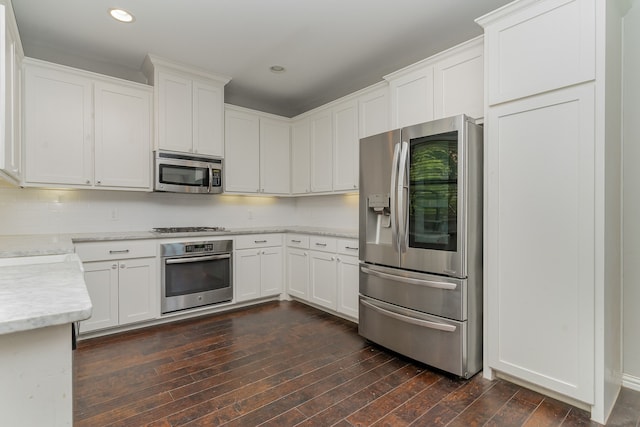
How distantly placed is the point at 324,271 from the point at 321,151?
4.87ft

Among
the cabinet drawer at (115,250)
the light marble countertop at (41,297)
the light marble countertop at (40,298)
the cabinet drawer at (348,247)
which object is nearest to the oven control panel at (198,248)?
the cabinet drawer at (115,250)

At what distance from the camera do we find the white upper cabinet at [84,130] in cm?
294

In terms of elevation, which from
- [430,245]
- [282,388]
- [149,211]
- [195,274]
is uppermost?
[149,211]

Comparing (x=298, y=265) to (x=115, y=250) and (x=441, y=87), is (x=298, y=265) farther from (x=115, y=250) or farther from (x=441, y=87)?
(x=441, y=87)

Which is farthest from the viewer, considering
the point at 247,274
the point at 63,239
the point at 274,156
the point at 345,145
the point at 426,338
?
the point at 274,156

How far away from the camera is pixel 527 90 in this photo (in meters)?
2.10

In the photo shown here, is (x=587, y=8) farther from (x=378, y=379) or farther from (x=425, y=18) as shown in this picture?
(x=378, y=379)

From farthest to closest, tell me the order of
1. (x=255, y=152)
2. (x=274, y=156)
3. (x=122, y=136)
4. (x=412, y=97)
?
(x=274, y=156)
(x=255, y=152)
(x=122, y=136)
(x=412, y=97)

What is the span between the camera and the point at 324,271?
12.2ft

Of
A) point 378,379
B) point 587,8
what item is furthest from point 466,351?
point 587,8

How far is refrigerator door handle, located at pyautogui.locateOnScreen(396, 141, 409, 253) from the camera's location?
2.54 meters

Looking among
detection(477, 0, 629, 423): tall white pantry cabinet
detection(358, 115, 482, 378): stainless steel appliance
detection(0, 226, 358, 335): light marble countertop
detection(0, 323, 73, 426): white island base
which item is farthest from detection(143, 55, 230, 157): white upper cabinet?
detection(0, 323, 73, 426): white island base

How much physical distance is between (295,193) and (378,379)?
9.18 feet

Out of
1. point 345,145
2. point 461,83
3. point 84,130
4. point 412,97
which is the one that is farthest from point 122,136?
point 461,83
